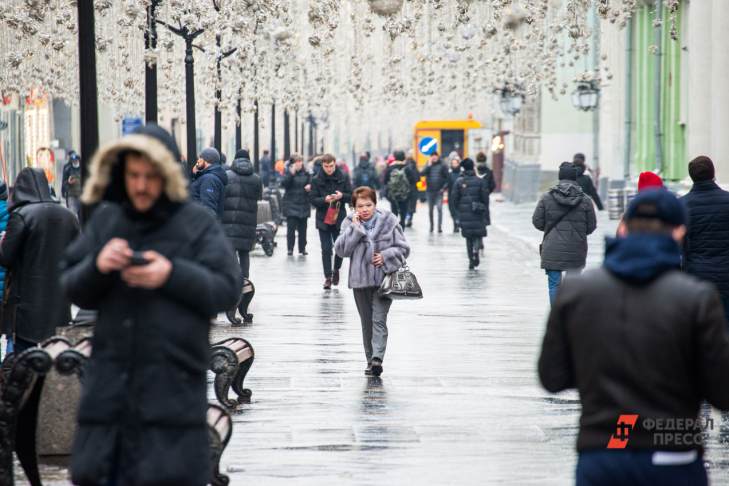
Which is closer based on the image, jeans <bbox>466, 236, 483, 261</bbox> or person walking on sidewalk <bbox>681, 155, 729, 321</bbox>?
person walking on sidewalk <bbox>681, 155, 729, 321</bbox>

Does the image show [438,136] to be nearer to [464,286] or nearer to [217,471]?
[464,286]

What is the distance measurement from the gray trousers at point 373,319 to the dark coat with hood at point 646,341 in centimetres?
788

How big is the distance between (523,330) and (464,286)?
6214 millimetres

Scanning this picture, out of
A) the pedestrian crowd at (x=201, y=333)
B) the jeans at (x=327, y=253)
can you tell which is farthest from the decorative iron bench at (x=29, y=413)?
the jeans at (x=327, y=253)

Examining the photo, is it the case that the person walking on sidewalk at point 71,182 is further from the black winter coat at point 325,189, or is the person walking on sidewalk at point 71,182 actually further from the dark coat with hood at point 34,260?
the dark coat with hood at point 34,260

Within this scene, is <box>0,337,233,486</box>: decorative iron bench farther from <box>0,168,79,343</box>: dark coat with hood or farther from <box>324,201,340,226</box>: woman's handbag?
<box>324,201,340,226</box>: woman's handbag

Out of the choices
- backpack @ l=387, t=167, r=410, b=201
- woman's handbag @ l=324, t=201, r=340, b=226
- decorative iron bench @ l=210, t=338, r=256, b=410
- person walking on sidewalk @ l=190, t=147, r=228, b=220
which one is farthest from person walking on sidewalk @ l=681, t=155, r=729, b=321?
backpack @ l=387, t=167, r=410, b=201

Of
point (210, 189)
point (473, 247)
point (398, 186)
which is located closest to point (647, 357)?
point (210, 189)

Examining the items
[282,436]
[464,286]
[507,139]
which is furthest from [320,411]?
[507,139]

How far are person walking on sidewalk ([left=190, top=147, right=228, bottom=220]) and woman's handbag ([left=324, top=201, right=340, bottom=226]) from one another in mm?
4216

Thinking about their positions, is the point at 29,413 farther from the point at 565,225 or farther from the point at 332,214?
the point at 332,214

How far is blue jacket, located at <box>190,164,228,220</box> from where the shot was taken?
18391 mm

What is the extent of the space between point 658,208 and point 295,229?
2461cm

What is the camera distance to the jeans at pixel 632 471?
17.7 ft
